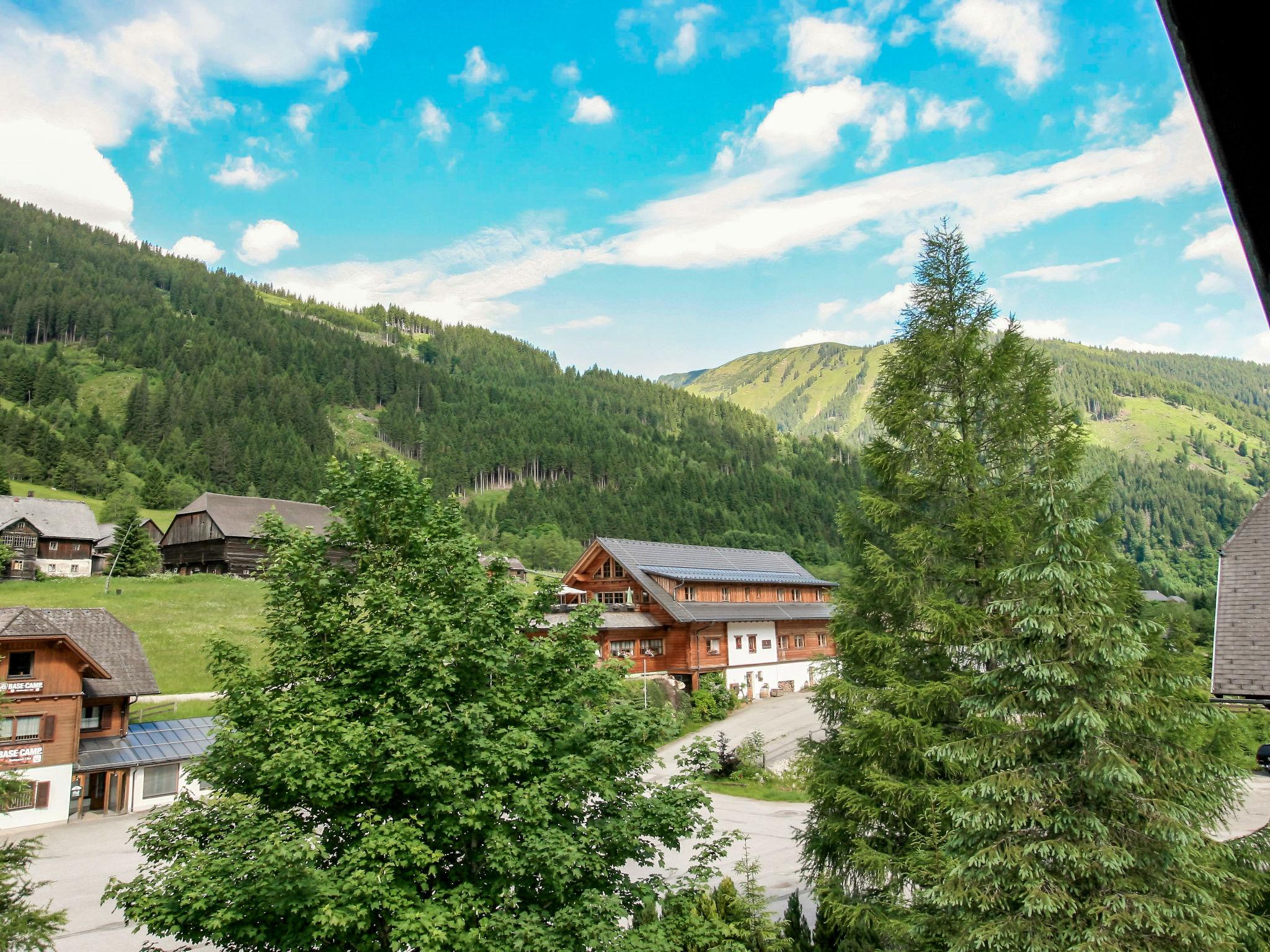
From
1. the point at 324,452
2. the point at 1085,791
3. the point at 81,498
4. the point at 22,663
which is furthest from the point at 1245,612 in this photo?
the point at 324,452

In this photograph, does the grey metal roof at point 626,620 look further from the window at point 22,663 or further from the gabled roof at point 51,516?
the gabled roof at point 51,516

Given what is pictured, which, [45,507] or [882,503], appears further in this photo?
[45,507]

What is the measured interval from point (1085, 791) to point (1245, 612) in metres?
7.10

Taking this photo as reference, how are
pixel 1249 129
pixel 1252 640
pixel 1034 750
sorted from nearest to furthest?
pixel 1249 129
pixel 1034 750
pixel 1252 640

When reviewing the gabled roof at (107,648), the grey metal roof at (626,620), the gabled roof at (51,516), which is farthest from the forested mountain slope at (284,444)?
the gabled roof at (107,648)

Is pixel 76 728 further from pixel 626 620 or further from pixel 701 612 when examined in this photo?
pixel 701 612

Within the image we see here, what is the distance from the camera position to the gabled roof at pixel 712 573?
172ft

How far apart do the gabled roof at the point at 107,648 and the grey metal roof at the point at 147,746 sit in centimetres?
184

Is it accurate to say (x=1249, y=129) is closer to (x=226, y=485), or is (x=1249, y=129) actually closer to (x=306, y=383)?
(x=226, y=485)

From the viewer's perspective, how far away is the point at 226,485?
440ft

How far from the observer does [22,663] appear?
32.4m

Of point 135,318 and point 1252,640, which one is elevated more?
point 135,318

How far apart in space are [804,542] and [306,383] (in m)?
126

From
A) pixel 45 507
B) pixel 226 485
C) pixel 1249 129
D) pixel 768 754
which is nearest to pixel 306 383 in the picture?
pixel 226 485
